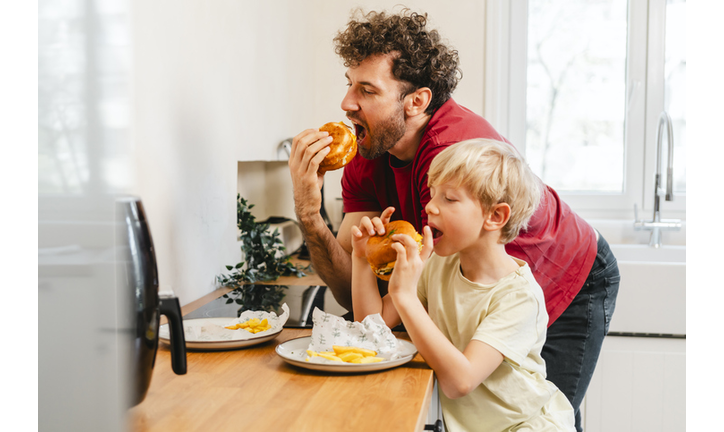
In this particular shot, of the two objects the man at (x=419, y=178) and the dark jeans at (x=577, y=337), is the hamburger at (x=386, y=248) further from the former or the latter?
the dark jeans at (x=577, y=337)

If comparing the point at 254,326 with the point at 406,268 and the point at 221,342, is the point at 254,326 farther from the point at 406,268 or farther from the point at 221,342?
the point at 406,268

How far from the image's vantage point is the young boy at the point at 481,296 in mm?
999

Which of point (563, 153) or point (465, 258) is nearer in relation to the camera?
point (465, 258)

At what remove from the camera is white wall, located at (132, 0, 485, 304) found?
1.29 meters

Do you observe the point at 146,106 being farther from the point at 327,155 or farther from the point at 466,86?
the point at 466,86

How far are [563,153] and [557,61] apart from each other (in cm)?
45

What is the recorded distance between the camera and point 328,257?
151 cm

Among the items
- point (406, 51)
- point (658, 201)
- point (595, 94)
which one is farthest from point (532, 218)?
point (595, 94)

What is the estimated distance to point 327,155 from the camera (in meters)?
1.40

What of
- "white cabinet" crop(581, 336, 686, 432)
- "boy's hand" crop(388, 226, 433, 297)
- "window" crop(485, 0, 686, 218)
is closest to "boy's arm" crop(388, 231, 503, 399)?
"boy's hand" crop(388, 226, 433, 297)

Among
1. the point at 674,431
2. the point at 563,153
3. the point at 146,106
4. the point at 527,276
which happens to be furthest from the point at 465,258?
the point at 563,153

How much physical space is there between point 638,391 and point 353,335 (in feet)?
4.97

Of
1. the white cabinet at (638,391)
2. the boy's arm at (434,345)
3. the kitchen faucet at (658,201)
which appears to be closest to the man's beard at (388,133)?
the boy's arm at (434,345)

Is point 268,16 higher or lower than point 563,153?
higher
